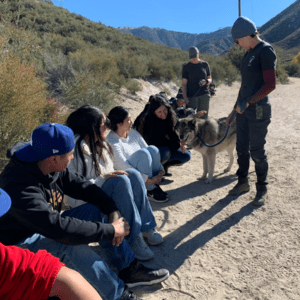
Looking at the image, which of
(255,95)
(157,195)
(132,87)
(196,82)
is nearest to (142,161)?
(157,195)

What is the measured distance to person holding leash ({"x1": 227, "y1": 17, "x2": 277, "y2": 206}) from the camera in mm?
3131

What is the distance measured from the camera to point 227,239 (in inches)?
118

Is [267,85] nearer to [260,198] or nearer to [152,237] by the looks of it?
[260,198]

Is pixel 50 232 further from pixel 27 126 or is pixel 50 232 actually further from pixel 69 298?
pixel 27 126

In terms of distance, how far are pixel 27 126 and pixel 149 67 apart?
11.8 metres

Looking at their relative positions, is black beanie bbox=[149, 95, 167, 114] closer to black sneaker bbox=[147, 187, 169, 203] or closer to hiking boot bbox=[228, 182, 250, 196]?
black sneaker bbox=[147, 187, 169, 203]

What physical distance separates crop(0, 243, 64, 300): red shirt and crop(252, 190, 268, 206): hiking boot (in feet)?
9.67

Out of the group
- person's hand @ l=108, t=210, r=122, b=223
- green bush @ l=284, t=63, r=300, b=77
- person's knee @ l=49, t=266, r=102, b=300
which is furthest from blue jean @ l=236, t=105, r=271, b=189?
green bush @ l=284, t=63, r=300, b=77

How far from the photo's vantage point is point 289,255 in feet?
8.82

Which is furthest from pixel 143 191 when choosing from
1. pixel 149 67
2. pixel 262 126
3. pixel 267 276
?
pixel 149 67

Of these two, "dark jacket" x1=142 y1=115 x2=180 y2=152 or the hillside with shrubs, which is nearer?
the hillside with shrubs

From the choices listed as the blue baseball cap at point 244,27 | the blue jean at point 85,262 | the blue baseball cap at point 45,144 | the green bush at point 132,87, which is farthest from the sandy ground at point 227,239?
the green bush at point 132,87

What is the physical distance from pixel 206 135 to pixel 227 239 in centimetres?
196

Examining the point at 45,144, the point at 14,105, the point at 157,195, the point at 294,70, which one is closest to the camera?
the point at 45,144
